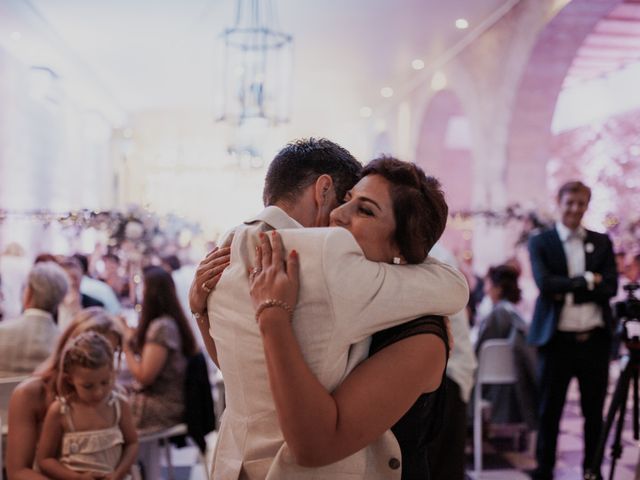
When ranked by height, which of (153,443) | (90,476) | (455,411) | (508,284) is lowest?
(153,443)

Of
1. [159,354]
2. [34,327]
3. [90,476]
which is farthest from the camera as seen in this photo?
[159,354]

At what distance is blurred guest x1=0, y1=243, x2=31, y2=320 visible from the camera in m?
5.70

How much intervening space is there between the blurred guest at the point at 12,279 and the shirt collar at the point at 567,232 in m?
3.99

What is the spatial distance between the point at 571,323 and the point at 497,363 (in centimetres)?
58

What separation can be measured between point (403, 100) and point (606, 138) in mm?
3811

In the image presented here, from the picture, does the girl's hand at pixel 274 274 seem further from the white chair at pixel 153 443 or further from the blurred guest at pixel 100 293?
the blurred guest at pixel 100 293

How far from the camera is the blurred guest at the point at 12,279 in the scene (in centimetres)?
570

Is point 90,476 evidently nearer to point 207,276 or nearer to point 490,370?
point 207,276

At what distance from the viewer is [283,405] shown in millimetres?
1166

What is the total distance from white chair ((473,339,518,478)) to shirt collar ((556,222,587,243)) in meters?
0.74

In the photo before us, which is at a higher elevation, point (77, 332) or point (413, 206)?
point (413, 206)

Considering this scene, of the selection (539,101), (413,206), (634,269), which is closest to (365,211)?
(413,206)

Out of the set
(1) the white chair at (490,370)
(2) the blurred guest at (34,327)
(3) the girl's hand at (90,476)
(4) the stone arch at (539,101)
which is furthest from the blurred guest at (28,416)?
(4) the stone arch at (539,101)

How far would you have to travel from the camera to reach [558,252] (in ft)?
13.3
